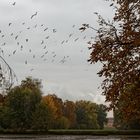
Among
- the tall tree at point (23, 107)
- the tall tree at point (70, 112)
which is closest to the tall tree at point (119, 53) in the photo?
the tall tree at point (23, 107)

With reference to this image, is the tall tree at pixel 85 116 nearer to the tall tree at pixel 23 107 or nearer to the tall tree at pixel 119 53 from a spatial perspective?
the tall tree at pixel 23 107

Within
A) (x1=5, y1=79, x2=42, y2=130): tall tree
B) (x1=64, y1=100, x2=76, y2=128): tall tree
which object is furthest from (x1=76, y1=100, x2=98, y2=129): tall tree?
(x1=5, y1=79, x2=42, y2=130): tall tree

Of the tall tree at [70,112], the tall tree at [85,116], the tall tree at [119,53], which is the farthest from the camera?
the tall tree at [85,116]

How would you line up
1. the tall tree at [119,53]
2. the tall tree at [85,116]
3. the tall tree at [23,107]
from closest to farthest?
the tall tree at [119,53] < the tall tree at [23,107] < the tall tree at [85,116]

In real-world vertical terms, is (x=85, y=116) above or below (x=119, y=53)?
above

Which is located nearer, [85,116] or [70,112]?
[70,112]

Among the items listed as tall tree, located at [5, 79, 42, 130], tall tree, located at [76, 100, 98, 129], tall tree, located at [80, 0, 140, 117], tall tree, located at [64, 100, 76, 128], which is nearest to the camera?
tall tree, located at [80, 0, 140, 117]

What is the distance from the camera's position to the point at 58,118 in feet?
484

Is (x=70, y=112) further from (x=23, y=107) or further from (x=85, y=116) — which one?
(x=23, y=107)

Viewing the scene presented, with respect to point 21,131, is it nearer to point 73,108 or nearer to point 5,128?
point 5,128

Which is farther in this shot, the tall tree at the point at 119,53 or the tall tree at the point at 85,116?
the tall tree at the point at 85,116

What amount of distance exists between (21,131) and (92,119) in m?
55.9

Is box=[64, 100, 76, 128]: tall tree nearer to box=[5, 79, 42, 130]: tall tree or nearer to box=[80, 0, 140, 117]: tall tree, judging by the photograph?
box=[5, 79, 42, 130]: tall tree

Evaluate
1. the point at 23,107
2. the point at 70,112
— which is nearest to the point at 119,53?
the point at 23,107
